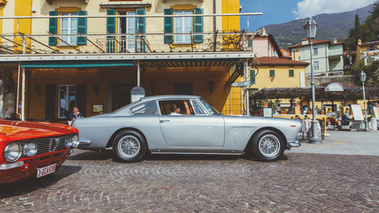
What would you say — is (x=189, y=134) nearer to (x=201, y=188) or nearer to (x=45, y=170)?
(x=201, y=188)

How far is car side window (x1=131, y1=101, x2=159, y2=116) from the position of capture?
520 cm

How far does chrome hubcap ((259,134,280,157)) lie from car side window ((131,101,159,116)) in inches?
93.7

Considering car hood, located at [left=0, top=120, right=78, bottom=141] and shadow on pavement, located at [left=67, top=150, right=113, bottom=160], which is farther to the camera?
shadow on pavement, located at [left=67, top=150, right=113, bottom=160]

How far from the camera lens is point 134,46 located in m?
11.8

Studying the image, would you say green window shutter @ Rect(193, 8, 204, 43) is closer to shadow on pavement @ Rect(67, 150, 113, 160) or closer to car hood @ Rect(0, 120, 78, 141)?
shadow on pavement @ Rect(67, 150, 113, 160)

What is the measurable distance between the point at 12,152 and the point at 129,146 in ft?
8.11

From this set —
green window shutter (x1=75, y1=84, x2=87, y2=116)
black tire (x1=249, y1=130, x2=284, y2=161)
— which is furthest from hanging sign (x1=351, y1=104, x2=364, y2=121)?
green window shutter (x1=75, y1=84, x2=87, y2=116)

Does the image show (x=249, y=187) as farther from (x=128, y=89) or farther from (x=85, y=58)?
(x=128, y=89)

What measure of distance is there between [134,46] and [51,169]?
946cm

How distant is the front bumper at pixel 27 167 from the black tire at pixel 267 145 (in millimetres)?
3610

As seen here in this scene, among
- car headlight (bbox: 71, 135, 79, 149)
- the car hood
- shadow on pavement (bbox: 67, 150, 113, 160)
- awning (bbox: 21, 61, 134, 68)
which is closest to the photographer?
the car hood

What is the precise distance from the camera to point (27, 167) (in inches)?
111

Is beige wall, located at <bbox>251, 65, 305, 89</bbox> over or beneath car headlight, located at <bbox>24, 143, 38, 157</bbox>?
over

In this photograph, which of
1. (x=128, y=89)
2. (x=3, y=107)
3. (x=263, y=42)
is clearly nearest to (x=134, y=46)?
(x=128, y=89)
